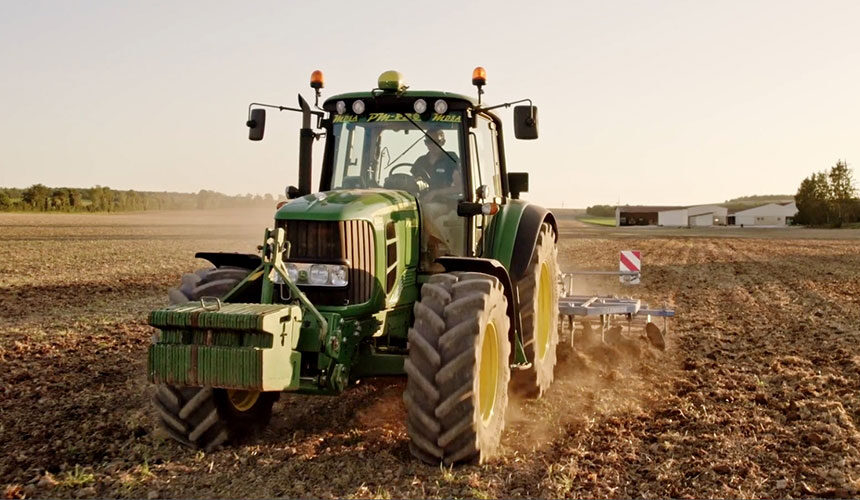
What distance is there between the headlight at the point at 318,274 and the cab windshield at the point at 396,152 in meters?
1.29

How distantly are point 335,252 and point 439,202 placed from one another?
1.30 meters

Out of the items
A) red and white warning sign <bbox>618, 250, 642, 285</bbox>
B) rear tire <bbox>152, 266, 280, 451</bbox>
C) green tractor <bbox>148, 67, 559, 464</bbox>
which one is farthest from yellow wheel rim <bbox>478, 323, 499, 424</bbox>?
red and white warning sign <bbox>618, 250, 642, 285</bbox>

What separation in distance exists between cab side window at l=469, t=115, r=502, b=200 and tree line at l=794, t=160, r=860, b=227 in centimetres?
8514

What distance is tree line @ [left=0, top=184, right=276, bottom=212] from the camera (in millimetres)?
79062

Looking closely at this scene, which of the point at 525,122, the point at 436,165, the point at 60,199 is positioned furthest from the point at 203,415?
the point at 60,199

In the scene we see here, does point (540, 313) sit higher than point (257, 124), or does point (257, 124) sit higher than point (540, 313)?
point (257, 124)

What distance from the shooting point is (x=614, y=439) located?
20.2 ft

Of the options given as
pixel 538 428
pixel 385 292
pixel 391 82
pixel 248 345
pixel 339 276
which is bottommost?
pixel 538 428

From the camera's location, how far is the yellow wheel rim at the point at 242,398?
19.9 feet

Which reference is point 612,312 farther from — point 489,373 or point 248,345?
point 248,345

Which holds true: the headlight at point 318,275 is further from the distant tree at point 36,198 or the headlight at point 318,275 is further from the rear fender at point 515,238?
the distant tree at point 36,198

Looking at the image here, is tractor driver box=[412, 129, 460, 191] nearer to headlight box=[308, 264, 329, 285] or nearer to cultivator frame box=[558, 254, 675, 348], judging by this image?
headlight box=[308, 264, 329, 285]

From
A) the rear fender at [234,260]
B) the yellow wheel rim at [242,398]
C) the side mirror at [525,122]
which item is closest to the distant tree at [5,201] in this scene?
the rear fender at [234,260]

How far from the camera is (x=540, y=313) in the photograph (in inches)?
319
